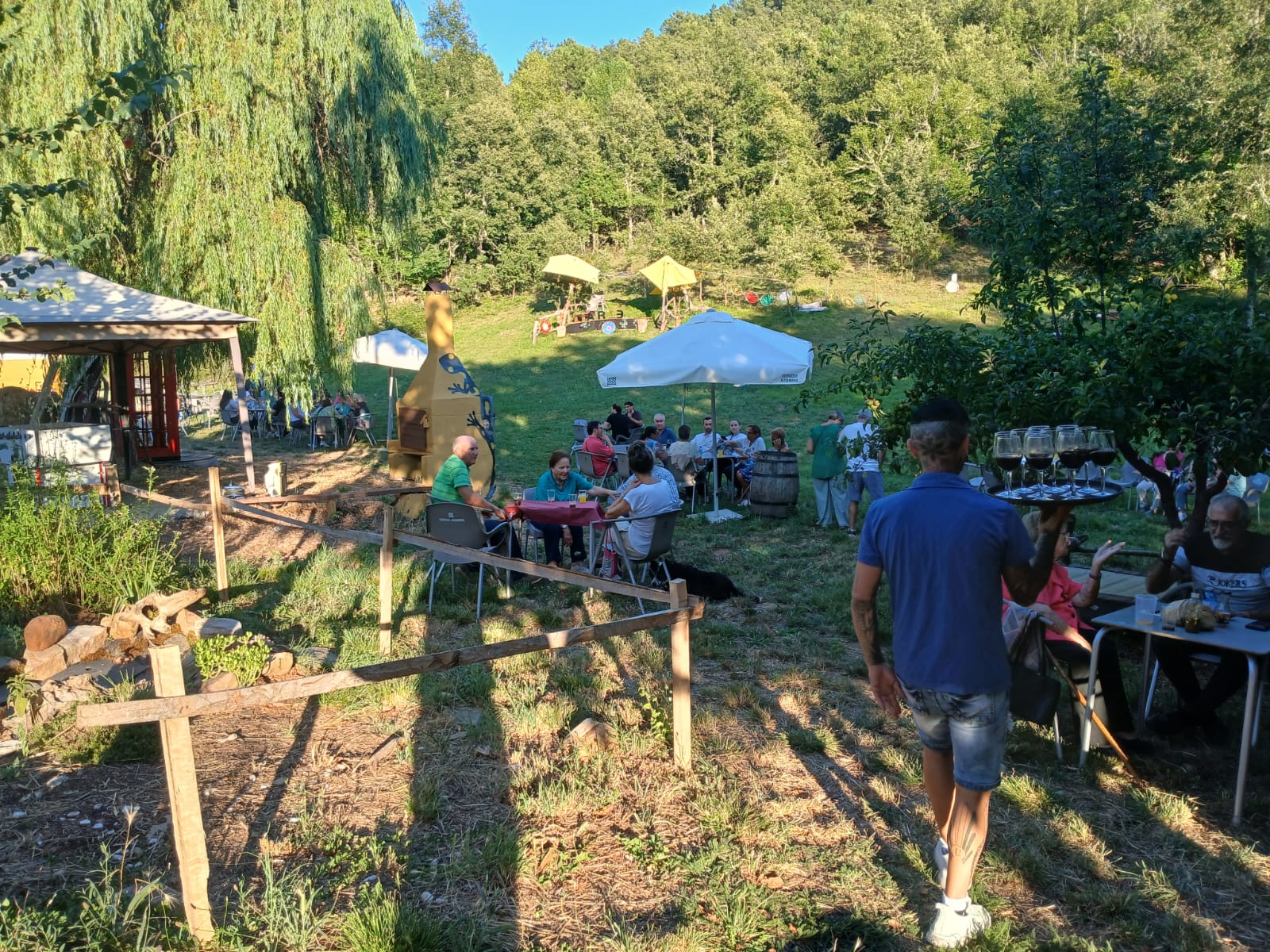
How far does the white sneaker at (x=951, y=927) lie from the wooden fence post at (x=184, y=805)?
2.27 meters

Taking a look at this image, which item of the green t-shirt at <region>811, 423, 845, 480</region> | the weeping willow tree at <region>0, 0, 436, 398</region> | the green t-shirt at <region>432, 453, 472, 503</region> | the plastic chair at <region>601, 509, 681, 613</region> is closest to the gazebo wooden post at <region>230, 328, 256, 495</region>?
the weeping willow tree at <region>0, 0, 436, 398</region>

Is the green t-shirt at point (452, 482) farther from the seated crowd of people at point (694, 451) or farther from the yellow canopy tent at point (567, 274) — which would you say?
the yellow canopy tent at point (567, 274)

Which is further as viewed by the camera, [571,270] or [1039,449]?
[571,270]

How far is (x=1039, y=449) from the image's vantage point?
2.92 meters

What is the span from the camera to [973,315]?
88.7 feet

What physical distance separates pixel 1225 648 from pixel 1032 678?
0.91 m

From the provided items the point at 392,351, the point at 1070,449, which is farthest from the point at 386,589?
the point at 392,351

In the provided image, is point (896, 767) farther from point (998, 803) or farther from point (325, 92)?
A: point (325, 92)

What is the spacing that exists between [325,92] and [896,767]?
12282 mm

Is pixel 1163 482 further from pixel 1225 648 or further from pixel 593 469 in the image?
pixel 593 469

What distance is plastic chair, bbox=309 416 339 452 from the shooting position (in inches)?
756

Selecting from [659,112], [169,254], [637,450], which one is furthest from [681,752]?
[659,112]

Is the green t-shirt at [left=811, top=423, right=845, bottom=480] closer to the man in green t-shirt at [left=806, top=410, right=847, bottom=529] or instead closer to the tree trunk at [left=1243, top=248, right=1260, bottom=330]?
the man in green t-shirt at [left=806, top=410, right=847, bottom=529]

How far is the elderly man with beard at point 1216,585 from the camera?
469 cm
